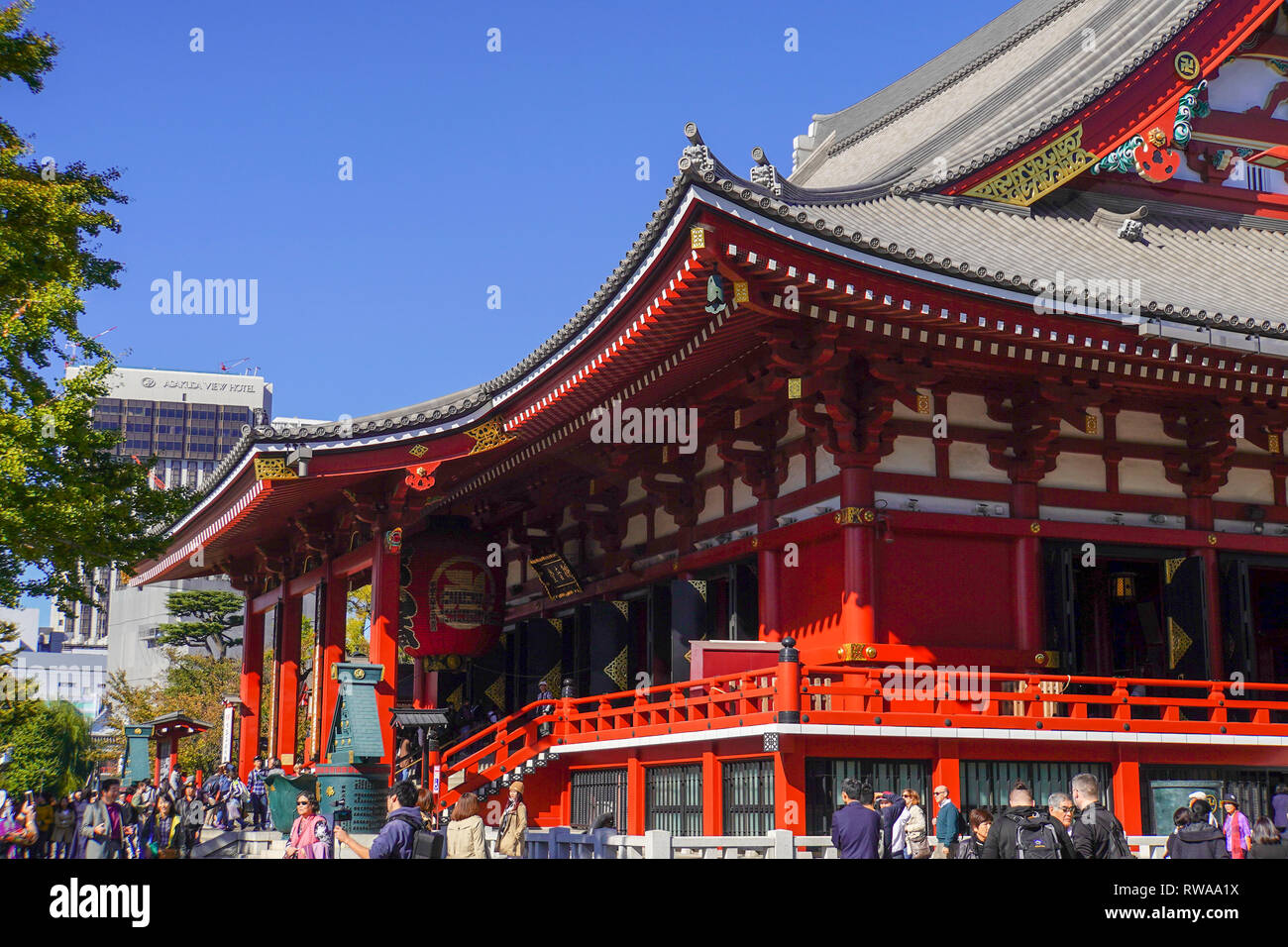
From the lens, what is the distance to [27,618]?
161750 millimetres

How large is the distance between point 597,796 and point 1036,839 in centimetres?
1218

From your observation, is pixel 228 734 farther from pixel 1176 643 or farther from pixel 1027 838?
pixel 1027 838

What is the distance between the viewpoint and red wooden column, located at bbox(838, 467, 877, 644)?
17797 mm

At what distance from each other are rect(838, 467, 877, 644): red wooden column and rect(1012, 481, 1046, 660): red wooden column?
7.58 ft

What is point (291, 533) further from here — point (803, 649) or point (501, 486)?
point (803, 649)

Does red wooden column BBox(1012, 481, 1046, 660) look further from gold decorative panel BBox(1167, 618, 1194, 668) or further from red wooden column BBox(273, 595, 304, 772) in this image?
red wooden column BBox(273, 595, 304, 772)

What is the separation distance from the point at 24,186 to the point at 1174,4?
18937mm

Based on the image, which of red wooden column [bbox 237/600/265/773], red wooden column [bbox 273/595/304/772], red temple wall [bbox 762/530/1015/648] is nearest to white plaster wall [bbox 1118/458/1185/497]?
red temple wall [bbox 762/530/1015/648]

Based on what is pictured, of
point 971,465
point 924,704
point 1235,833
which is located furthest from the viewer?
point 971,465

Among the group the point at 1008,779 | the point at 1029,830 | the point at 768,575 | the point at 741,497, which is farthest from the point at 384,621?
the point at 1029,830

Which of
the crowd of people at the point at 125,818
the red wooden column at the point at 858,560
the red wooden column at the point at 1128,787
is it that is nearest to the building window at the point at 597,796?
the red wooden column at the point at 858,560

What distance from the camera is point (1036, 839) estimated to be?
8.75 meters

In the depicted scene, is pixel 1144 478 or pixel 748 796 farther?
pixel 1144 478
